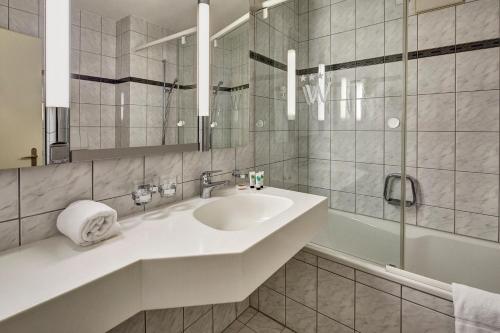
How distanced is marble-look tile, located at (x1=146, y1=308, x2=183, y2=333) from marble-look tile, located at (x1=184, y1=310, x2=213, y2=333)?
0.08m

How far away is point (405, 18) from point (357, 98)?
19.4 inches

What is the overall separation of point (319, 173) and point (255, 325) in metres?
1.12

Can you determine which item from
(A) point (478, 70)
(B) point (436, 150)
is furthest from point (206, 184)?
(A) point (478, 70)

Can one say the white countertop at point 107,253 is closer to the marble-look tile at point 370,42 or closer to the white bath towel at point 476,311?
the white bath towel at point 476,311

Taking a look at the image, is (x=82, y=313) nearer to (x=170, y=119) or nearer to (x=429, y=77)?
(x=170, y=119)

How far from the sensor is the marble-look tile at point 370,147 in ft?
5.49

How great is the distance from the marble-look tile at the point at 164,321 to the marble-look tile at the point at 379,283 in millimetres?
979

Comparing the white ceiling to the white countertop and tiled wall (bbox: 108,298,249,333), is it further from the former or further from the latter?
tiled wall (bbox: 108,298,249,333)

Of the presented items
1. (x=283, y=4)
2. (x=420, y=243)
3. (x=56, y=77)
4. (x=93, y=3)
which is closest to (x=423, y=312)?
(x=420, y=243)

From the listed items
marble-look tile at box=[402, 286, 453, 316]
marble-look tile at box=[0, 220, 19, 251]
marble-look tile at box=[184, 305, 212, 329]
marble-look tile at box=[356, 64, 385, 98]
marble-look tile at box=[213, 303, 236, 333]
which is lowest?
marble-look tile at box=[213, 303, 236, 333]

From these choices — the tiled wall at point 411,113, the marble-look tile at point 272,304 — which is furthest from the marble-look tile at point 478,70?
the marble-look tile at point 272,304

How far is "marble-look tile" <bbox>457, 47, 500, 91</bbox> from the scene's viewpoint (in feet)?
5.70

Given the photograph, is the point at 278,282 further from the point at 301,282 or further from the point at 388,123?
the point at 388,123

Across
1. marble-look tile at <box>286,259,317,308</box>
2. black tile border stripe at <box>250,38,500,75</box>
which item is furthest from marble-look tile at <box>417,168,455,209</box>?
marble-look tile at <box>286,259,317,308</box>
